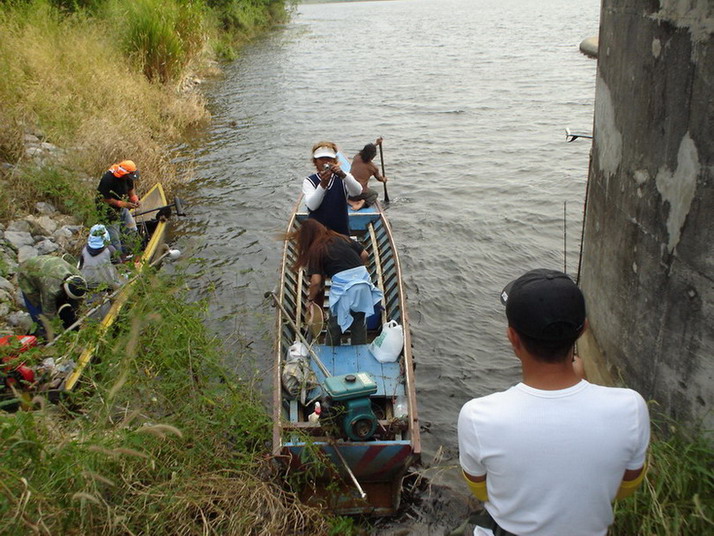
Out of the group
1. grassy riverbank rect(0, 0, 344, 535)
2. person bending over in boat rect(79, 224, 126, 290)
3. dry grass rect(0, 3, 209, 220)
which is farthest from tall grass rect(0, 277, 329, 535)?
dry grass rect(0, 3, 209, 220)

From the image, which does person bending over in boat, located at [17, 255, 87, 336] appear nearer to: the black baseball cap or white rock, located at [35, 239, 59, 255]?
white rock, located at [35, 239, 59, 255]

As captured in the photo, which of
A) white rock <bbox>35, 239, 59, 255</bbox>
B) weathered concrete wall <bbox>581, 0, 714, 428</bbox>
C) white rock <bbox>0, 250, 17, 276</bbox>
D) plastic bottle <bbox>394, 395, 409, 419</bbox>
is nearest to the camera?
weathered concrete wall <bbox>581, 0, 714, 428</bbox>

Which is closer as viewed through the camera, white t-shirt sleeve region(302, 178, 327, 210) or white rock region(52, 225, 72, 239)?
white t-shirt sleeve region(302, 178, 327, 210)

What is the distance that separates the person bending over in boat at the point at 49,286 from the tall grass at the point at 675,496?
5.65 meters

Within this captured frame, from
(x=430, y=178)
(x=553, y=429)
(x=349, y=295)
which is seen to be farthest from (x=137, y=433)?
(x=430, y=178)

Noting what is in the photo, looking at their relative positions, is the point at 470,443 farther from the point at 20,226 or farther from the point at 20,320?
the point at 20,226

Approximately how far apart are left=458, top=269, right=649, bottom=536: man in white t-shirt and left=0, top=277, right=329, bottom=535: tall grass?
2.03m

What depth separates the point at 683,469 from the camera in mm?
3775

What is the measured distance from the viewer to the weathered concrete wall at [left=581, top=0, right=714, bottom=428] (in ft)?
12.4

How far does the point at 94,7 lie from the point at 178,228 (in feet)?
44.3

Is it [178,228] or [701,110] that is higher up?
[701,110]

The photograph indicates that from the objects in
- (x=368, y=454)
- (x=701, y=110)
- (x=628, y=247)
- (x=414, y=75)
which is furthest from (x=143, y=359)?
(x=414, y=75)

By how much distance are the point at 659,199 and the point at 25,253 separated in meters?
8.24

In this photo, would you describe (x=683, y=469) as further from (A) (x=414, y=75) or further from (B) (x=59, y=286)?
(A) (x=414, y=75)
